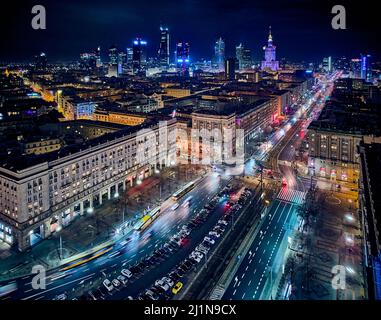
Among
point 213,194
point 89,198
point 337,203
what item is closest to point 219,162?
point 213,194

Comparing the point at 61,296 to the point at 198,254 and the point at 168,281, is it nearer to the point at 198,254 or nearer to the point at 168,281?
the point at 168,281

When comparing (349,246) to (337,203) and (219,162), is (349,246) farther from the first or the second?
(219,162)

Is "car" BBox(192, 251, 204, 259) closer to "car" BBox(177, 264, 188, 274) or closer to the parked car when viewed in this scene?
"car" BBox(177, 264, 188, 274)

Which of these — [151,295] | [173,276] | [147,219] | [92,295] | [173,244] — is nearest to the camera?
[151,295]

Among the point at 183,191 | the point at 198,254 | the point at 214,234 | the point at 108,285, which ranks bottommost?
the point at 108,285

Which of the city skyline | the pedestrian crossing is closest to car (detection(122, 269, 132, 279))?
the city skyline

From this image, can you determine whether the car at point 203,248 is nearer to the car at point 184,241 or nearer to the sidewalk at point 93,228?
the car at point 184,241

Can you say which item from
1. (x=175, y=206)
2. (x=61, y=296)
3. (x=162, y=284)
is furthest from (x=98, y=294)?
(x=175, y=206)

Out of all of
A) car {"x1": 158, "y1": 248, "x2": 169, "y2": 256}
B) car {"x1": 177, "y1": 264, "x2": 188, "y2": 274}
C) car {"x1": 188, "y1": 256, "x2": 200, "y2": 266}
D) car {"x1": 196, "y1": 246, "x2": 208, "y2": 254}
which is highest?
car {"x1": 196, "y1": 246, "x2": 208, "y2": 254}
